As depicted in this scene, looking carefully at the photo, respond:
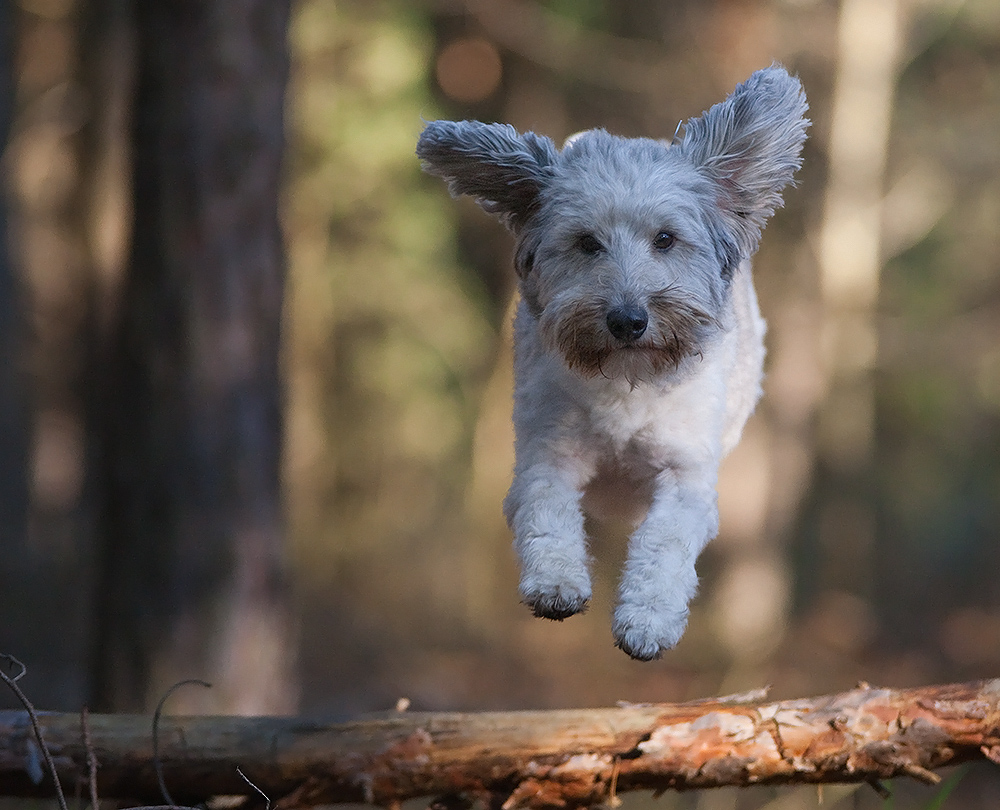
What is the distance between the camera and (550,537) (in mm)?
2506

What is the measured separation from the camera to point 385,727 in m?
3.89

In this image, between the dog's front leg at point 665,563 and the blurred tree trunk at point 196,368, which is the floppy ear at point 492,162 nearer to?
the dog's front leg at point 665,563

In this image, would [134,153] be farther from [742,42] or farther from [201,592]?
[742,42]

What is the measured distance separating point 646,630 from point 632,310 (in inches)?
28.3

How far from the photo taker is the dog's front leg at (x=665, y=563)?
2.19 meters

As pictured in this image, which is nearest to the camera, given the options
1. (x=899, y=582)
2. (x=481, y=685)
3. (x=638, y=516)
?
(x=638, y=516)

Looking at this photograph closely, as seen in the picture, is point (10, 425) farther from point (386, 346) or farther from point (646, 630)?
point (646, 630)

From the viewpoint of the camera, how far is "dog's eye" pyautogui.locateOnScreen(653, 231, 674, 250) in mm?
2543

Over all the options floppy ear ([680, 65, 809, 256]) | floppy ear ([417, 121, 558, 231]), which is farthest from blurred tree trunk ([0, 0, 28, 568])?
floppy ear ([680, 65, 809, 256])

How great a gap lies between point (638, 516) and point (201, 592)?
496cm

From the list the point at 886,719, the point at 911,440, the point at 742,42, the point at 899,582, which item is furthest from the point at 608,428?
the point at 911,440

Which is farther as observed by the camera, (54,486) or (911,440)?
(911,440)

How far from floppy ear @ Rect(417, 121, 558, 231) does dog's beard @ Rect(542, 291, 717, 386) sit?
29 cm

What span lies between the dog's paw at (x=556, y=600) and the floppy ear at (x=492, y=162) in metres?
0.87
